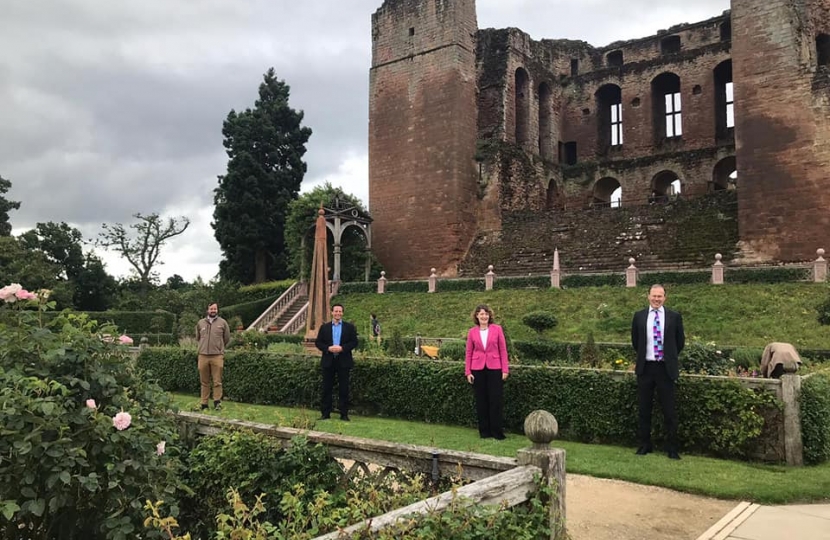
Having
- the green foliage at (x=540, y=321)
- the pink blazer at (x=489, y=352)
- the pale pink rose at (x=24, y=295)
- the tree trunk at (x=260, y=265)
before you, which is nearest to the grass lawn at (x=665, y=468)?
the pink blazer at (x=489, y=352)

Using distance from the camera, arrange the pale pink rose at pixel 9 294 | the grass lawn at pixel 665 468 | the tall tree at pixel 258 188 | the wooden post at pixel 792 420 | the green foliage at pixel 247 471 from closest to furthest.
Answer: the pale pink rose at pixel 9 294, the green foliage at pixel 247 471, the grass lawn at pixel 665 468, the wooden post at pixel 792 420, the tall tree at pixel 258 188

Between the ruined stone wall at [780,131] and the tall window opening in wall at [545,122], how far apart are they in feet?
40.8

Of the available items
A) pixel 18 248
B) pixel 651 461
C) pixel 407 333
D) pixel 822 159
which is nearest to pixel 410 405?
pixel 651 461

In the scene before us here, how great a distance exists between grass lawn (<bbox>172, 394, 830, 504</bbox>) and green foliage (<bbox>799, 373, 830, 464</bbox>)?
14 centimetres

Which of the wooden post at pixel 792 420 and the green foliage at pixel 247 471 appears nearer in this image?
the green foliage at pixel 247 471

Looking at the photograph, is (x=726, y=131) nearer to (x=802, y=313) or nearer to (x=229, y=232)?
(x=802, y=313)

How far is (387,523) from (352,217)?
25497 millimetres

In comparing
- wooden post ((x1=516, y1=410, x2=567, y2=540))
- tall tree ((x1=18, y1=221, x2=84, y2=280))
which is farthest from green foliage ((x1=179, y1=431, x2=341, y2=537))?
tall tree ((x1=18, y1=221, x2=84, y2=280))

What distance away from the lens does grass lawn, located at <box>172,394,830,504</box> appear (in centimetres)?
498

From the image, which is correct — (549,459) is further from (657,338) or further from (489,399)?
(489,399)

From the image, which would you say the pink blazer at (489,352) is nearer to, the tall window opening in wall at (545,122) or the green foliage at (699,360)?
the green foliage at (699,360)

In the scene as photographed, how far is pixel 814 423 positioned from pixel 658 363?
146 cm

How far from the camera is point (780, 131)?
2150cm

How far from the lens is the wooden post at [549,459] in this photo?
3.21m
